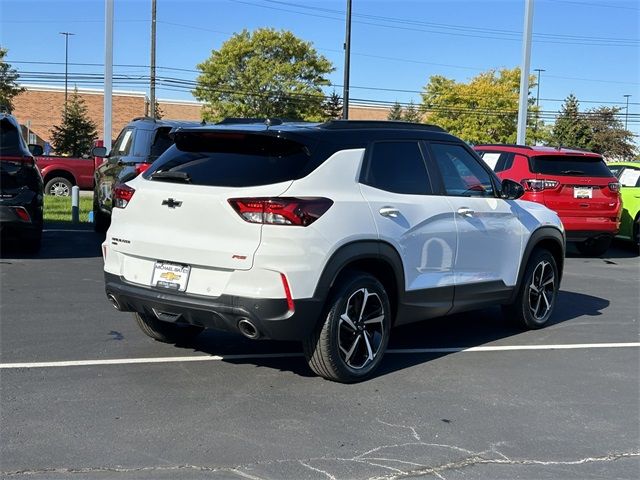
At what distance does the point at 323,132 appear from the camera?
523cm

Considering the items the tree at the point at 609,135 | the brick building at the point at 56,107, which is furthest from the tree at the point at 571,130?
the brick building at the point at 56,107

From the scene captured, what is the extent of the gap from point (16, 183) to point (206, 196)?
18.1 ft

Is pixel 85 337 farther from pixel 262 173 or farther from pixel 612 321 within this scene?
pixel 612 321

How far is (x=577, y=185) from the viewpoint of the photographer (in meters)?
A: 12.4

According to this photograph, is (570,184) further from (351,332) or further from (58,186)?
(58,186)

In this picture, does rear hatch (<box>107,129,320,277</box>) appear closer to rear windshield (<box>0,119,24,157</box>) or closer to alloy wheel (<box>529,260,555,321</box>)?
alloy wheel (<box>529,260,555,321</box>)

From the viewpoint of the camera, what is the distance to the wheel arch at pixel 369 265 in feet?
16.0

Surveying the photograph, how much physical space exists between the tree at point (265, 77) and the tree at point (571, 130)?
69.1 feet

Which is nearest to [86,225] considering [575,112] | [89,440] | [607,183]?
[607,183]

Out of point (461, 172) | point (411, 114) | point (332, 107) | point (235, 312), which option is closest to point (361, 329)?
point (235, 312)

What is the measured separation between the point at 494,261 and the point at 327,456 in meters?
3.07

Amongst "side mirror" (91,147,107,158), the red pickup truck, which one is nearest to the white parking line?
"side mirror" (91,147,107,158)

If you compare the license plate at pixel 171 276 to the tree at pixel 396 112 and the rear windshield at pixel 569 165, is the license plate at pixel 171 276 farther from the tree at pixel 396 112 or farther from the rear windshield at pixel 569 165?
the tree at pixel 396 112

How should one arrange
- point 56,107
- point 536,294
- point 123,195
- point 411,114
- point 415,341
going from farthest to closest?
point 411,114
point 56,107
point 536,294
point 415,341
point 123,195
